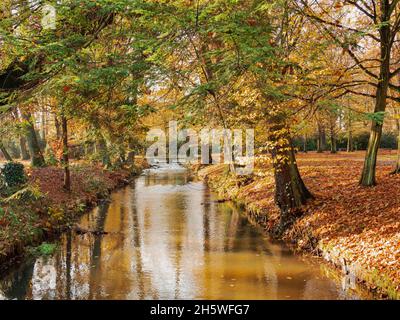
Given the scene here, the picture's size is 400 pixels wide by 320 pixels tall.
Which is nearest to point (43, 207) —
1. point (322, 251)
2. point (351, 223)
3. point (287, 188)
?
point (287, 188)

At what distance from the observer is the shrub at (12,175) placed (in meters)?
15.2

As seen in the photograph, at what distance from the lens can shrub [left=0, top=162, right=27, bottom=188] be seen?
15.2 metres

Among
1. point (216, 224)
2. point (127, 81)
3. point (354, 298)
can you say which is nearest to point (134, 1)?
point (127, 81)

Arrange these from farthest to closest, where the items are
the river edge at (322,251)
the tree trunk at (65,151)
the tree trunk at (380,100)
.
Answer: the tree trunk at (65,151)
the tree trunk at (380,100)
the river edge at (322,251)

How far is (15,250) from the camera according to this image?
37.6 ft

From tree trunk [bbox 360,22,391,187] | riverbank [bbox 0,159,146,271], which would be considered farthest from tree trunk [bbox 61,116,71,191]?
tree trunk [bbox 360,22,391,187]

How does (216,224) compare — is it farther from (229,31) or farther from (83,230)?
(229,31)

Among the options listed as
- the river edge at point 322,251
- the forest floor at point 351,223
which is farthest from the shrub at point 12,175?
the forest floor at point 351,223

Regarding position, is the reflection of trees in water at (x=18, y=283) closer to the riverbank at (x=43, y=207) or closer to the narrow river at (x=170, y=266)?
the narrow river at (x=170, y=266)

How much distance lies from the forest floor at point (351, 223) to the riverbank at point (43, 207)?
288 inches

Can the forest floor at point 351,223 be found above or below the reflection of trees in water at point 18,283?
above

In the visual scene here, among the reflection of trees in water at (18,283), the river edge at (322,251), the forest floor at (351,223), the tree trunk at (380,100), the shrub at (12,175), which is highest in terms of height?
the tree trunk at (380,100)

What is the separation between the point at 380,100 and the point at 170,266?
8.36 m

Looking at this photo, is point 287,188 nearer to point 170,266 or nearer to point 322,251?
point 322,251
